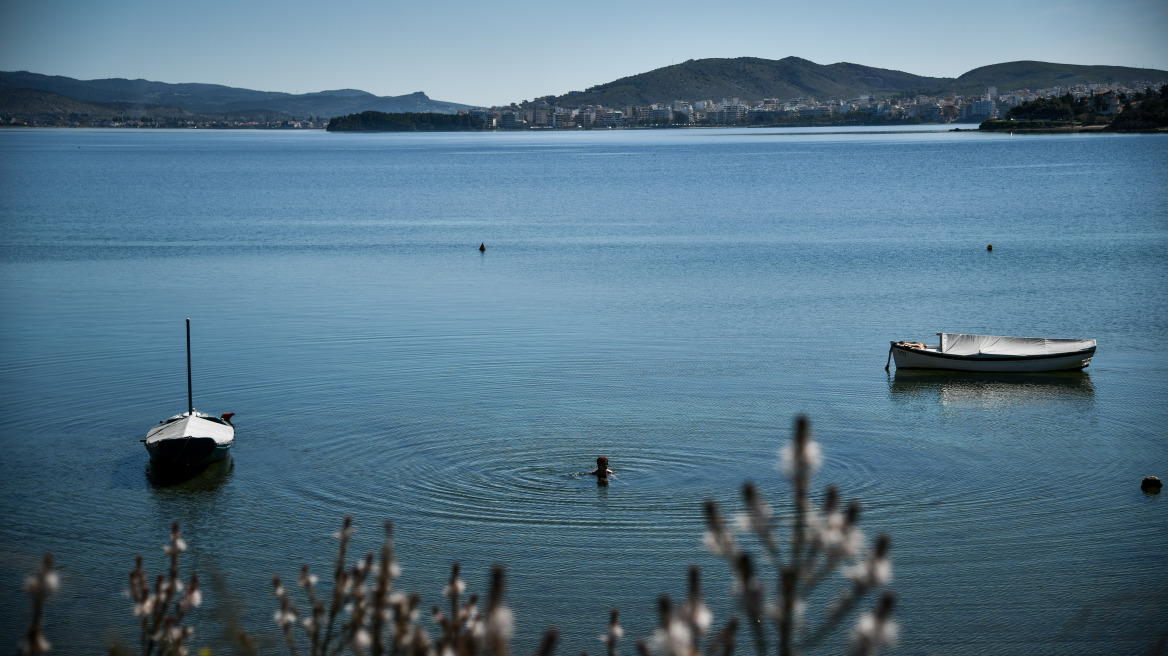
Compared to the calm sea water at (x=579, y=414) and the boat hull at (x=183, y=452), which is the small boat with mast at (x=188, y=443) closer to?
the boat hull at (x=183, y=452)

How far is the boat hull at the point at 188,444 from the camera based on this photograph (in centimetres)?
2158

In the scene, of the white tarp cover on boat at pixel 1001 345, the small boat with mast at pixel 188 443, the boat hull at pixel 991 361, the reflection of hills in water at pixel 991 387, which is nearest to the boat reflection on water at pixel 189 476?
the small boat with mast at pixel 188 443

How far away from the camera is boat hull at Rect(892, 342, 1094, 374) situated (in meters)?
29.5

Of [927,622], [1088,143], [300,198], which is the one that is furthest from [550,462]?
[1088,143]

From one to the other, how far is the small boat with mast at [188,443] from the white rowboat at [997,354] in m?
17.8

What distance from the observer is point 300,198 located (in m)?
97.8

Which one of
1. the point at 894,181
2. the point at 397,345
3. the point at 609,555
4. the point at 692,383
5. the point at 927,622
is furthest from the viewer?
the point at 894,181

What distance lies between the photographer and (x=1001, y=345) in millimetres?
30766

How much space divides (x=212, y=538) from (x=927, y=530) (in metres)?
12.4

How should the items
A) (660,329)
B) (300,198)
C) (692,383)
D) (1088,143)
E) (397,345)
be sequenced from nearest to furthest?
(692,383) → (397,345) → (660,329) → (300,198) → (1088,143)

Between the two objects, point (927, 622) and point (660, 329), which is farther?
point (660, 329)

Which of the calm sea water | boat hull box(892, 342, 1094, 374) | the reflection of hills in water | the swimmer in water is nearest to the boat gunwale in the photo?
boat hull box(892, 342, 1094, 374)

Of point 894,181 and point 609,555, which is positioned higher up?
point 894,181

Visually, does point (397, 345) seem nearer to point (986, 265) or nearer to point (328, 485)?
point (328, 485)
